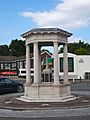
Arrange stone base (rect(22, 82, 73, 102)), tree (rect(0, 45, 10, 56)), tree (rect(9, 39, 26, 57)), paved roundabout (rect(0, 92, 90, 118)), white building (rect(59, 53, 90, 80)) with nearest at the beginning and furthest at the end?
paved roundabout (rect(0, 92, 90, 118)) → stone base (rect(22, 82, 73, 102)) → white building (rect(59, 53, 90, 80)) → tree (rect(9, 39, 26, 57)) → tree (rect(0, 45, 10, 56))

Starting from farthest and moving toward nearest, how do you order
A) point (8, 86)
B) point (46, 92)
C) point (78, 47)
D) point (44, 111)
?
point (78, 47)
point (8, 86)
point (46, 92)
point (44, 111)

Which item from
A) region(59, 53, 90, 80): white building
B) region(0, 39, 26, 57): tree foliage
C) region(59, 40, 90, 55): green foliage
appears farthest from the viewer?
region(0, 39, 26, 57): tree foliage

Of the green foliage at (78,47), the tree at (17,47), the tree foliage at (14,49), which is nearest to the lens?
the green foliage at (78,47)

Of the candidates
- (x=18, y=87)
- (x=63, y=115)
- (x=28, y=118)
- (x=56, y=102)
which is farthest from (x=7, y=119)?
(x=18, y=87)

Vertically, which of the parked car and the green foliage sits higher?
the green foliage

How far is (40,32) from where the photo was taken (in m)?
22.5

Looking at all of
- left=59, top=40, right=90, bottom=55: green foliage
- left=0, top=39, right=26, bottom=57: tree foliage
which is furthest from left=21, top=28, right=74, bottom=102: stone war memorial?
left=0, top=39, right=26, bottom=57: tree foliage

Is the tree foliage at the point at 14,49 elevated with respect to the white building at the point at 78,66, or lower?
elevated

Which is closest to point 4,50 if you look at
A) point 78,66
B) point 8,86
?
point 78,66

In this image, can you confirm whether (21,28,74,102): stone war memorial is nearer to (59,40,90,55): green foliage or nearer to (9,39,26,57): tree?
(59,40,90,55): green foliage

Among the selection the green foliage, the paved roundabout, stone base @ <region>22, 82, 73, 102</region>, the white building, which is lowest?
the paved roundabout

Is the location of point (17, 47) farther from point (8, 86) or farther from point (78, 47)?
point (8, 86)

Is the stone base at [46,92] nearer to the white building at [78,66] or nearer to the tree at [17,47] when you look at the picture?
the white building at [78,66]

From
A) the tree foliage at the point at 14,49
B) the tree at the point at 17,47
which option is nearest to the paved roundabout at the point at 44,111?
the tree foliage at the point at 14,49
